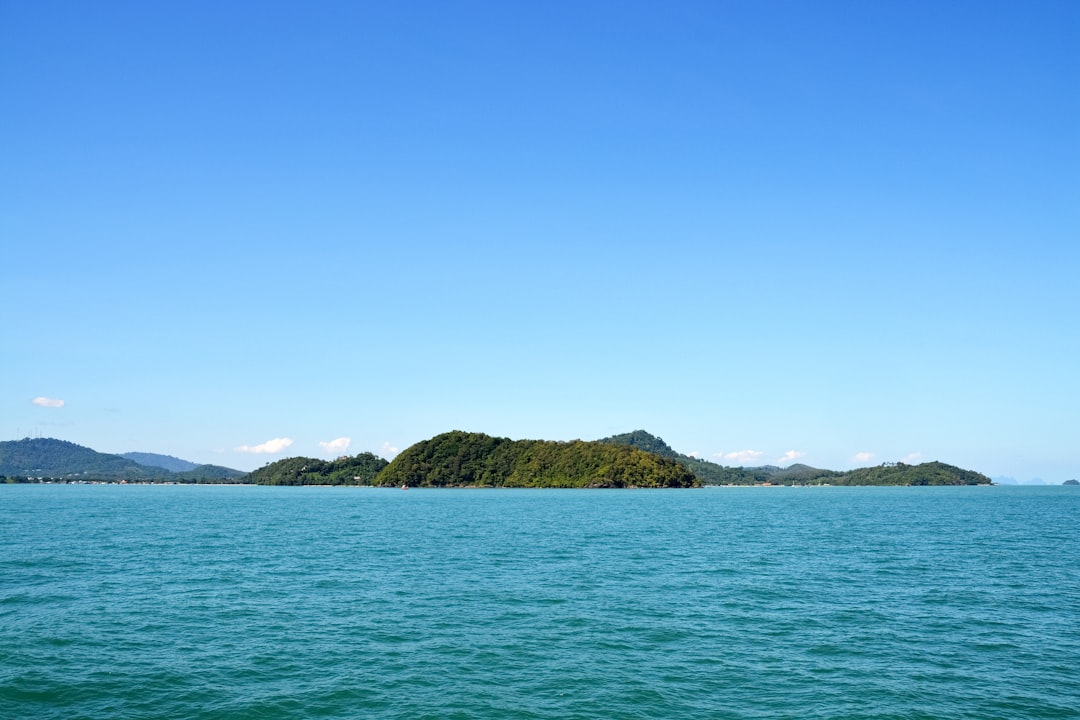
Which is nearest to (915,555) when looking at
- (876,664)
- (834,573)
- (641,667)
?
(834,573)

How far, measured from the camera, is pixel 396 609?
42.2m

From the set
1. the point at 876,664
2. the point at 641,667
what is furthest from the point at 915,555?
the point at 641,667

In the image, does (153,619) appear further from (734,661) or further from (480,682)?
(734,661)

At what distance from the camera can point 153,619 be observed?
38.7m

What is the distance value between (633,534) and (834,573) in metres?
38.4

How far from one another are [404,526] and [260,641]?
2908 inches

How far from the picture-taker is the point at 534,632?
120 ft

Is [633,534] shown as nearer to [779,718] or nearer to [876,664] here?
[876,664]

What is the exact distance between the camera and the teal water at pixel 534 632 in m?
26.6

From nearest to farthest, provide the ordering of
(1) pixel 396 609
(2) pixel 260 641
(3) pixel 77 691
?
(3) pixel 77 691 < (2) pixel 260 641 < (1) pixel 396 609

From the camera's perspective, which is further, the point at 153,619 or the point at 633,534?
the point at 633,534

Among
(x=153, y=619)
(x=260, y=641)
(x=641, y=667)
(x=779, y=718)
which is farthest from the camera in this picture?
(x=153, y=619)

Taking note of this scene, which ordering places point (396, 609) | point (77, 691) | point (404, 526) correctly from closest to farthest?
point (77, 691) < point (396, 609) < point (404, 526)

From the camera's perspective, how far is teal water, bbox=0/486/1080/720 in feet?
87.3
